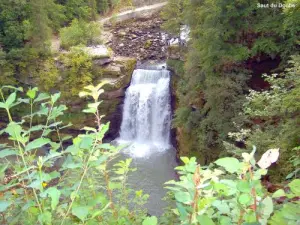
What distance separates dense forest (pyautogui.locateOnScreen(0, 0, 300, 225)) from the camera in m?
0.95

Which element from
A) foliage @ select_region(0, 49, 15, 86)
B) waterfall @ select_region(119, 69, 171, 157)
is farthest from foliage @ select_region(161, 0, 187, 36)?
foliage @ select_region(0, 49, 15, 86)

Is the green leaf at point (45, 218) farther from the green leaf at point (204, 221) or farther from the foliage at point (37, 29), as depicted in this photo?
the foliage at point (37, 29)

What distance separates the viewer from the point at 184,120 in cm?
978

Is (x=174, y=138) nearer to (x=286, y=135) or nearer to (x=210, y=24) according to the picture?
(x=210, y=24)

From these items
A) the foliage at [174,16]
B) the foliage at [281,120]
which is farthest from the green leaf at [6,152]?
the foliage at [174,16]

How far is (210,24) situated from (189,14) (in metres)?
1.79

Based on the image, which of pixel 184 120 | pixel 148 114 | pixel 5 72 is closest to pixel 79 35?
pixel 5 72

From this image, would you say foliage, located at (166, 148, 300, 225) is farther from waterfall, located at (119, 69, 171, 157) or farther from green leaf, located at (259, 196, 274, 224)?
waterfall, located at (119, 69, 171, 157)

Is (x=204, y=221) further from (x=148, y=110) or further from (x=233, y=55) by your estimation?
(x=148, y=110)

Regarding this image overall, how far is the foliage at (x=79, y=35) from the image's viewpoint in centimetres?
1490

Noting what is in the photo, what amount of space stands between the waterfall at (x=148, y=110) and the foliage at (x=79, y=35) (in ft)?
10.8

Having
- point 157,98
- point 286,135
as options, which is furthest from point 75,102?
point 286,135

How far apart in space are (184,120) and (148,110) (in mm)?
4079

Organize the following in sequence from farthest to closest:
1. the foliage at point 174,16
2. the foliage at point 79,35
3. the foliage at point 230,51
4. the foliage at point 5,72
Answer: the foliage at point 79,35, the foliage at point 5,72, the foliage at point 174,16, the foliage at point 230,51
